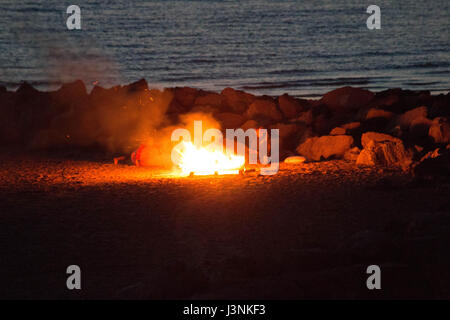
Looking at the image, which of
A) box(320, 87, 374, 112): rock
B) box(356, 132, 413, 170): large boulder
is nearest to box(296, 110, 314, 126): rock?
box(320, 87, 374, 112): rock

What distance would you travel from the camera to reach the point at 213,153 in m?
10.9

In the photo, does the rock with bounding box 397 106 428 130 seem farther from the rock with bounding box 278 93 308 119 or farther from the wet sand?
the rock with bounding box 278 93 308 119

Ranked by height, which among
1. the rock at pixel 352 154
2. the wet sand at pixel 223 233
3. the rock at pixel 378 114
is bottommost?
the wet sand at pixel 223 233

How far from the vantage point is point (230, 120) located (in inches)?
519

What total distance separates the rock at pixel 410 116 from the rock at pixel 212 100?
12.8 feet

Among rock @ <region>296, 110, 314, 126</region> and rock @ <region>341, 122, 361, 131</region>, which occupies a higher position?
rock @ <region>296, 110, 314, 126</region>

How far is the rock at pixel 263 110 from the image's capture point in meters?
13.5

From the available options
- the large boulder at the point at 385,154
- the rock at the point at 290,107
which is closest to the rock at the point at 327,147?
the large boulder at the point at 385,154

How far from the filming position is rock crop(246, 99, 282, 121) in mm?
13484

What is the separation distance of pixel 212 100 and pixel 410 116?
14.4 ft

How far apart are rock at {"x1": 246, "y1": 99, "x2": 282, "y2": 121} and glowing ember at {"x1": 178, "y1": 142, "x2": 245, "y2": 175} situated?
8.75ft

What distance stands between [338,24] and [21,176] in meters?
30.3

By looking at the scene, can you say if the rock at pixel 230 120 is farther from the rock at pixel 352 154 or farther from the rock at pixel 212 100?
the rock at pixel 352 154

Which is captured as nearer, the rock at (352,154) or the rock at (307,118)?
the rock at (352,154)
